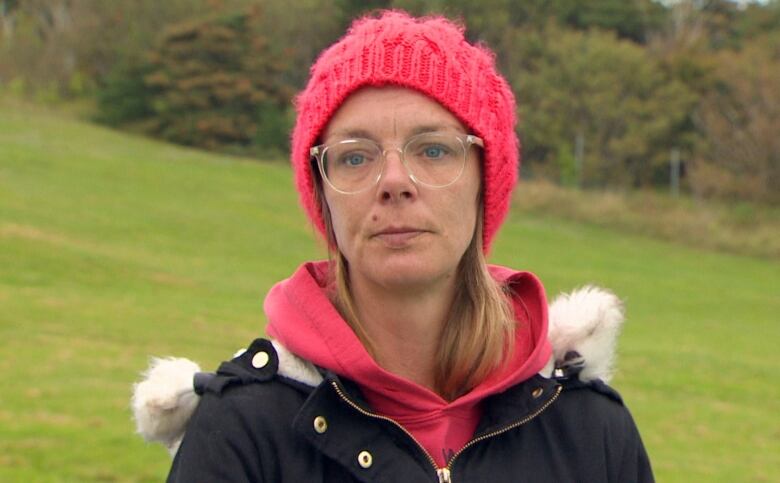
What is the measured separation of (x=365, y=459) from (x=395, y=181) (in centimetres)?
45

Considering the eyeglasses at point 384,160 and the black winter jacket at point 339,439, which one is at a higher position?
the eyeglasses at point 384,160

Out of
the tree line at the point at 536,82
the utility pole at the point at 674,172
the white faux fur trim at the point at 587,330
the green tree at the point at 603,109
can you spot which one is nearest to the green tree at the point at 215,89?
the tree line at the point at 536,82

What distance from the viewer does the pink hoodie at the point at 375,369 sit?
1.97m

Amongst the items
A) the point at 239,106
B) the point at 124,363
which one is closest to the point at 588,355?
the point at 124,363

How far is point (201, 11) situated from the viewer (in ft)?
156

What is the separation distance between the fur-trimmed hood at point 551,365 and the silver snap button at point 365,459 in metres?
0.14

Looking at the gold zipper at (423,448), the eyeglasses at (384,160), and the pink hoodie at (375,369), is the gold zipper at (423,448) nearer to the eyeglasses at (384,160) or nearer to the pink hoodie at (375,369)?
the pink hoodie at (375,369)

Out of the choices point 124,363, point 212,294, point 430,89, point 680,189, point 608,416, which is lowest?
point 680,189

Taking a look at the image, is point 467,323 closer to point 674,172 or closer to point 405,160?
point 405,160

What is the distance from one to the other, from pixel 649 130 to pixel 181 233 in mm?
20627

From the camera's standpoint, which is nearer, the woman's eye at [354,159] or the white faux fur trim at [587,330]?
the woman's eye at [354,159]

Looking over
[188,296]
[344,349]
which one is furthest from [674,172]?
[344,349]

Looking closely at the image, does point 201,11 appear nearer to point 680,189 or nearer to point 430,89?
point 680,189

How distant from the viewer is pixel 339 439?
1.93 metres
